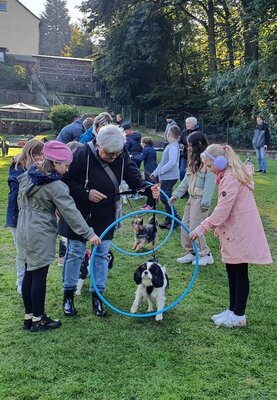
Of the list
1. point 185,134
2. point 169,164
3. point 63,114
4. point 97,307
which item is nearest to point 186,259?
point 169,164

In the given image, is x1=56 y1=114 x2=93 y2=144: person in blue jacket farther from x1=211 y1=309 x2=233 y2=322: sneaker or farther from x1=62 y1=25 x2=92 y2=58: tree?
x1=62 y1=25 x2=92 y2=58: tree

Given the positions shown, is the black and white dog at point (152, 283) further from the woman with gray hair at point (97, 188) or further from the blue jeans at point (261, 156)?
the blue jeans at point (261, 156)

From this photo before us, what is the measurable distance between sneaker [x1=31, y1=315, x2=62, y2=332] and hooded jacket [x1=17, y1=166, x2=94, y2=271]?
568mm

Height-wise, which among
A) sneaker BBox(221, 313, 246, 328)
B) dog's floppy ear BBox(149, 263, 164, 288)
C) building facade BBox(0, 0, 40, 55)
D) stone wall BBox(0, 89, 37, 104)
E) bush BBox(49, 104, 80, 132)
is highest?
building facade BBox(0, 0, 40, 55)

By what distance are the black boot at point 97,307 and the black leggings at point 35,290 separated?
65 cm

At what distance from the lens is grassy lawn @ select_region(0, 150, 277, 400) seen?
11.8ft

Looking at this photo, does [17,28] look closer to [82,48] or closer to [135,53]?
[82,48]

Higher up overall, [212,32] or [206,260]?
[212,32]

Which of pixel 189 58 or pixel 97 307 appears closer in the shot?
pixel 97 307

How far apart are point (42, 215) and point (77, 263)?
77 cm

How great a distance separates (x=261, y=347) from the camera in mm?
4355

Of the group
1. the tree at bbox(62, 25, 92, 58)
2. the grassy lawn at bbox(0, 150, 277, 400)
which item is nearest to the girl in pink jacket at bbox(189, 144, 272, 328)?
the grassy lawn at bbox(0, 150, 277, 400)

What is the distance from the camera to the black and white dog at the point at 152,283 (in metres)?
4.88

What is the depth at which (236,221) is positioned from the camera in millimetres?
4641
